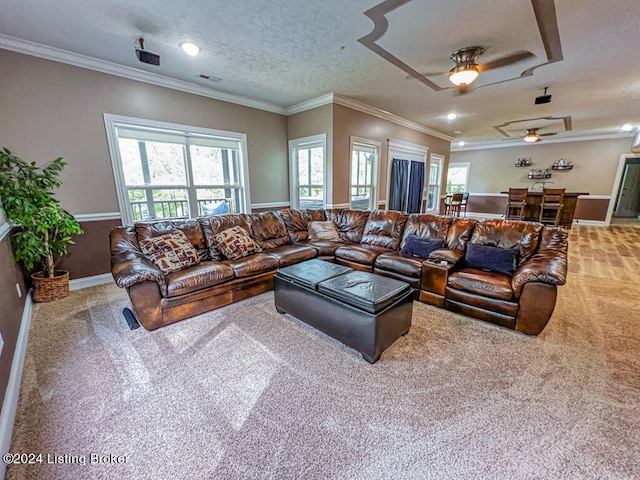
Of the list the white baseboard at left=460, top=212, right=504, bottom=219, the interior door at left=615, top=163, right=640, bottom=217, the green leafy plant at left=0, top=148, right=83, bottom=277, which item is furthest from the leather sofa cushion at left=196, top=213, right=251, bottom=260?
the interior door at left=615, top=163, right=640, bottom=217

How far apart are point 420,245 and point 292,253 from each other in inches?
64.5

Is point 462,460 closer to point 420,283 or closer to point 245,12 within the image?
point 420,283

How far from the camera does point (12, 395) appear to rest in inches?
62.4

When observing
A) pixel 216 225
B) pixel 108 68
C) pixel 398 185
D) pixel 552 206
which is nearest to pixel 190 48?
pixel 108 68

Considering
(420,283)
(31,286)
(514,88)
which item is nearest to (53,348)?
(31,286)

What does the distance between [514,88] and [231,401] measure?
5352 millimetres

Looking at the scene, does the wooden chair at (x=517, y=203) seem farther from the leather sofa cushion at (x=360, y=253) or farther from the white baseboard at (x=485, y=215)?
the leather sofa cushion at (x=360, y=253)

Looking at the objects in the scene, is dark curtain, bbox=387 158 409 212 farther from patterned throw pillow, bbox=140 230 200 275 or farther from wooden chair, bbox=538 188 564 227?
patterned throw pillow, bbox=140 230 200 275

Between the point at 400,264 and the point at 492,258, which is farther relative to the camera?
the point at 400,264

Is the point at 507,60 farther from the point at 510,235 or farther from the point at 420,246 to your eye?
the point at 420,246

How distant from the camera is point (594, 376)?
1.86 meters

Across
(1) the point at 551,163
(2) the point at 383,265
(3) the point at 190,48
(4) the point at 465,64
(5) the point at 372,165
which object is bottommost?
(2) the point at 383,265

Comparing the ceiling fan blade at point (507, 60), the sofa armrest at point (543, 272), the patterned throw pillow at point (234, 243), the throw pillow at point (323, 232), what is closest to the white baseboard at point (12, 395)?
the patterned throw pillow at point (234, 243)

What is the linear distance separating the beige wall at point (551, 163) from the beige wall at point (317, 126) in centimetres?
781
